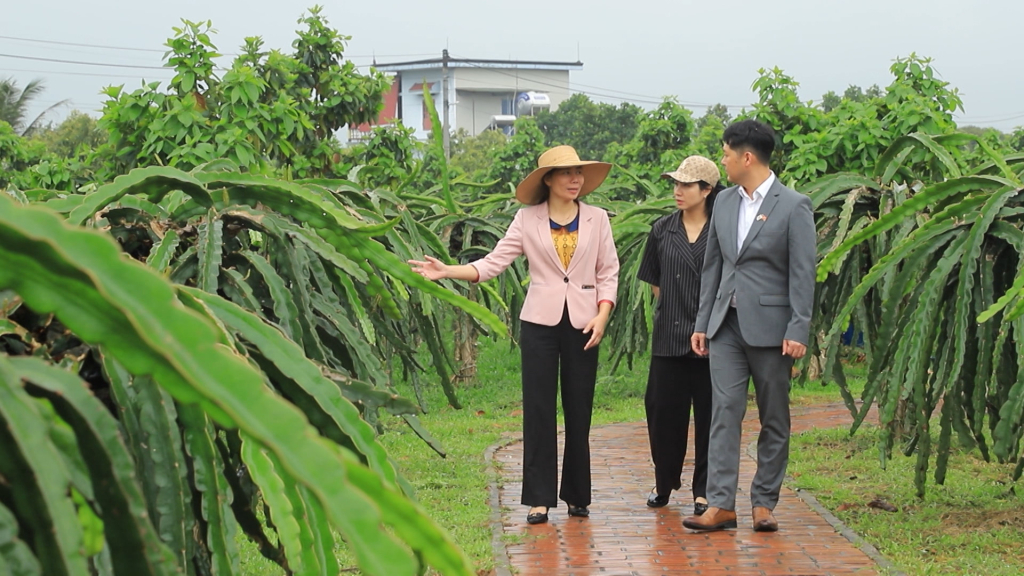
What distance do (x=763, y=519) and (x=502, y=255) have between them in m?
2.03

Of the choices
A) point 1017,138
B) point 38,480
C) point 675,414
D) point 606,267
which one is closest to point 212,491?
point 38,480

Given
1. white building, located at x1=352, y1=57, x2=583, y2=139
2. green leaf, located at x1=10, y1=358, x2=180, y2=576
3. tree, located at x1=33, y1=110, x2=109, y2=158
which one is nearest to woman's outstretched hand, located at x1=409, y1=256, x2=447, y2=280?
green leaf, located at x1=10, y1=358, x2=180, y2=576

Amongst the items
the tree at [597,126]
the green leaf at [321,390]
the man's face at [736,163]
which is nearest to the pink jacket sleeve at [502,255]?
the man's face at [736,163]

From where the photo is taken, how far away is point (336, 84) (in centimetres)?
1309

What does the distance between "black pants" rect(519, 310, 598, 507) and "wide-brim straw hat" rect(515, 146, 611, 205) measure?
0.73 m

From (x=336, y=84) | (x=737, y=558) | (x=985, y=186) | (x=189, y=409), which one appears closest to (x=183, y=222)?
(x=189, y=409)

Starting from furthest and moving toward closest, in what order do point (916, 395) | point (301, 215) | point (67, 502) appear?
1. point (916, 395)
2. point (301, 215)
3. point (67, 502)

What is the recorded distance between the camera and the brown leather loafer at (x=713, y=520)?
6.58 metres

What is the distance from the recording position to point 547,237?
22.7ft

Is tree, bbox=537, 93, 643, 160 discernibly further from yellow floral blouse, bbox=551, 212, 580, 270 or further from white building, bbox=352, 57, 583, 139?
yellow floral blouse, bbox=551, 212, 580, 270

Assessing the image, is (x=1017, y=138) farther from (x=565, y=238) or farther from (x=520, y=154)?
(x=565, y=238)

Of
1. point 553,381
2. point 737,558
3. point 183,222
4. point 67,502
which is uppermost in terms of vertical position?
point 183,222

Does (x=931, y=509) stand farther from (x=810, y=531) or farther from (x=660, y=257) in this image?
(x=660, y=257)

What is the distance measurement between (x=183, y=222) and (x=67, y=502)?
7.14 ft
